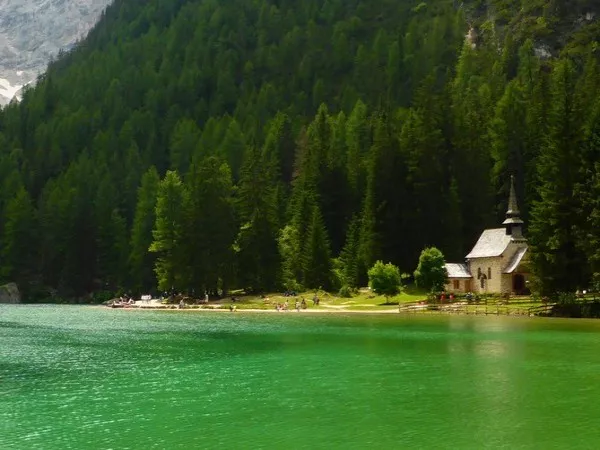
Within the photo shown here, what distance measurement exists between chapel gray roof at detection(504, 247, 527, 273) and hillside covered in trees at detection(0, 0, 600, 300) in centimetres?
345

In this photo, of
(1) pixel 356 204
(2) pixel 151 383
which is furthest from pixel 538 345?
(1) pixel 356 204

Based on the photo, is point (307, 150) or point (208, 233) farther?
point (307, 150)

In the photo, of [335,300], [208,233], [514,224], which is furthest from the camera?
[208,233]

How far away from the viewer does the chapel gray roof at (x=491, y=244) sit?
80.8 metres

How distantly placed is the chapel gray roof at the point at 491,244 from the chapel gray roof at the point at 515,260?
5.02 ft

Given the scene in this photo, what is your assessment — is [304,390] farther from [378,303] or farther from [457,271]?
[457,271]

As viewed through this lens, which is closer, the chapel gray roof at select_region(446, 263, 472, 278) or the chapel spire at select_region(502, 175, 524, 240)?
the chapel spire at select_region(502, 175, 524, 240)

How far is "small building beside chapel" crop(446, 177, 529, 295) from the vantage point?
78.4 m

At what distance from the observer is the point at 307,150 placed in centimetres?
11450

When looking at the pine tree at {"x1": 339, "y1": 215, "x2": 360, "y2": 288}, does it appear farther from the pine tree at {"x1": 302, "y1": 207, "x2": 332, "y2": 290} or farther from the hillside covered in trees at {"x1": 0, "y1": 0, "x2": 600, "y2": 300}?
the pine tree at {"x1": 302, "y1": 207, "x2": 332, "y2": 290}

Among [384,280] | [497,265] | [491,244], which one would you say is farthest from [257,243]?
[497,265]

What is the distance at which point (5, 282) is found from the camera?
4695 inches

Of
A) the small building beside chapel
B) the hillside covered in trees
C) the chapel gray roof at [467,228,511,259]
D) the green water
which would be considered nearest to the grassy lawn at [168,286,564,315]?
the hillside covered in trees

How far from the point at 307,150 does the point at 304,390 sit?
91.5 m
